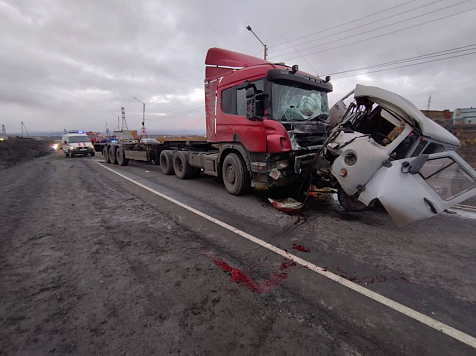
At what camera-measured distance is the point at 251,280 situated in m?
2.56

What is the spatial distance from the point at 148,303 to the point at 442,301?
2987mm

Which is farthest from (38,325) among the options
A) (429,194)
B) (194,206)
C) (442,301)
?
(429,194)

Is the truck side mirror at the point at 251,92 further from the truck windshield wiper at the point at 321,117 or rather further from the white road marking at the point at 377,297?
the white road marking at the point at 377,297

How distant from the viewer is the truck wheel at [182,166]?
8328 millimetres

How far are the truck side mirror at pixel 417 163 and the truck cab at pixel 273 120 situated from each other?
1914 millimetres

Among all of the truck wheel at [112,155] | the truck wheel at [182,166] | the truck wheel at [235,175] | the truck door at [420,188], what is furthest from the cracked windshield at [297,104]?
the truck wheel at [112,155]

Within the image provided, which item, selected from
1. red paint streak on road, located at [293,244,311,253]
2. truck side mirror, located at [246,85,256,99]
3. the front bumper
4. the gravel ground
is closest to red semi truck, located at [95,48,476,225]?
truck side mirror, located at [246,85,256,99]

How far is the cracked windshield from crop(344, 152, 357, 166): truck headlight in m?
1.66

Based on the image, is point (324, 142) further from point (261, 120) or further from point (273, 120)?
point (261, 120)

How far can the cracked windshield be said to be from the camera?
502cm

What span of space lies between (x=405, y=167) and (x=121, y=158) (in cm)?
1358

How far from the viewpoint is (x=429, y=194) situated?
11.3 feet

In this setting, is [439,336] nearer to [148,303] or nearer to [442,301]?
[442,301]

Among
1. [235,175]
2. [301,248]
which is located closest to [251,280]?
[301,248]
